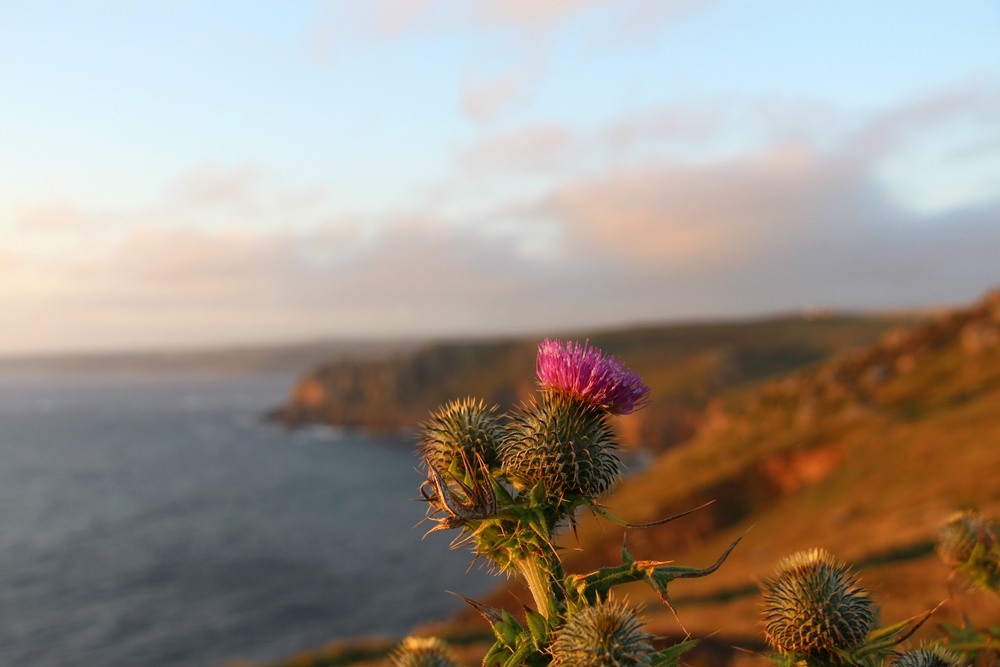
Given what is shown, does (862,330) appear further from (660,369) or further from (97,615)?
(97,615)

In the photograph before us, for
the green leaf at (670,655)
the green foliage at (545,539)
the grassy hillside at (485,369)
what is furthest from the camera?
the grassy hillside at (485,369)

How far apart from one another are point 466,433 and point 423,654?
5.54ft

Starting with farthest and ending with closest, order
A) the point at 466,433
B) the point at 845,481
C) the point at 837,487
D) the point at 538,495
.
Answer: the point at 845,481, the point at 837,487, the point at 466,433, the point at 538,495

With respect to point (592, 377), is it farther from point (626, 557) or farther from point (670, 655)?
point (670, 655)

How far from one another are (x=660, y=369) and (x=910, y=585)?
5694 inches

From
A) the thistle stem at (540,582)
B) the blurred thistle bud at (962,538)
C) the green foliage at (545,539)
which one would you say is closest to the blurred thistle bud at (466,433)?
the green foliage at (545,539)

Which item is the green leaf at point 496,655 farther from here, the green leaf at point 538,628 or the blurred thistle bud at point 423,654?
the blurred thistle bud at point 423,654

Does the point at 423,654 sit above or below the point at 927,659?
below

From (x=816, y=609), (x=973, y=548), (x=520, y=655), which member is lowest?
(x=973, y=548)

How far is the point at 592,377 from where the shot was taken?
404 centimetres

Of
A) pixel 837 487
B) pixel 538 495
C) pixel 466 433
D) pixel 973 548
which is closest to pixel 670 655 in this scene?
pixel 538 495

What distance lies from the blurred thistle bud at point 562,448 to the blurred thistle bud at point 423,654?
64.1 inches

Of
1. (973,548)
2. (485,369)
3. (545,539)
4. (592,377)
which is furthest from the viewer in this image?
(485,369)

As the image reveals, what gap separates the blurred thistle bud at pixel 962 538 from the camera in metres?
5.13
